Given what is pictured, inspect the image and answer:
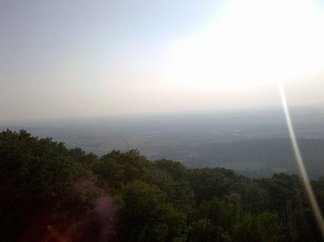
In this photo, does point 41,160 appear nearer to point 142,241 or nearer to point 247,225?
point 142,241

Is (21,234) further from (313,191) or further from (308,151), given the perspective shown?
(308,151)

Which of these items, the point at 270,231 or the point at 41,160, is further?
the point at 270,231

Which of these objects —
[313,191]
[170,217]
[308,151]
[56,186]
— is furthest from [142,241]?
[308,151]

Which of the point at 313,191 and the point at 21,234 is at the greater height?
the point at 21,234

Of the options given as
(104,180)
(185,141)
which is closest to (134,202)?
(104,180)

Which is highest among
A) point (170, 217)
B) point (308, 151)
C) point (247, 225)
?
point (170, 217)

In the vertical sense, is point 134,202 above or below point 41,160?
below

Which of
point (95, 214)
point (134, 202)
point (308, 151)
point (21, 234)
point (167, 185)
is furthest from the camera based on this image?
point (308, 151)

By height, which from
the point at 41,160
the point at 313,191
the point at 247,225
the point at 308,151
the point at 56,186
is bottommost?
the point at 308,151

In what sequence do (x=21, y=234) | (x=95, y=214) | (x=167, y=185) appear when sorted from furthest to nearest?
(x=167, y=185), (x=95, y=214), (x=21, y=234)
